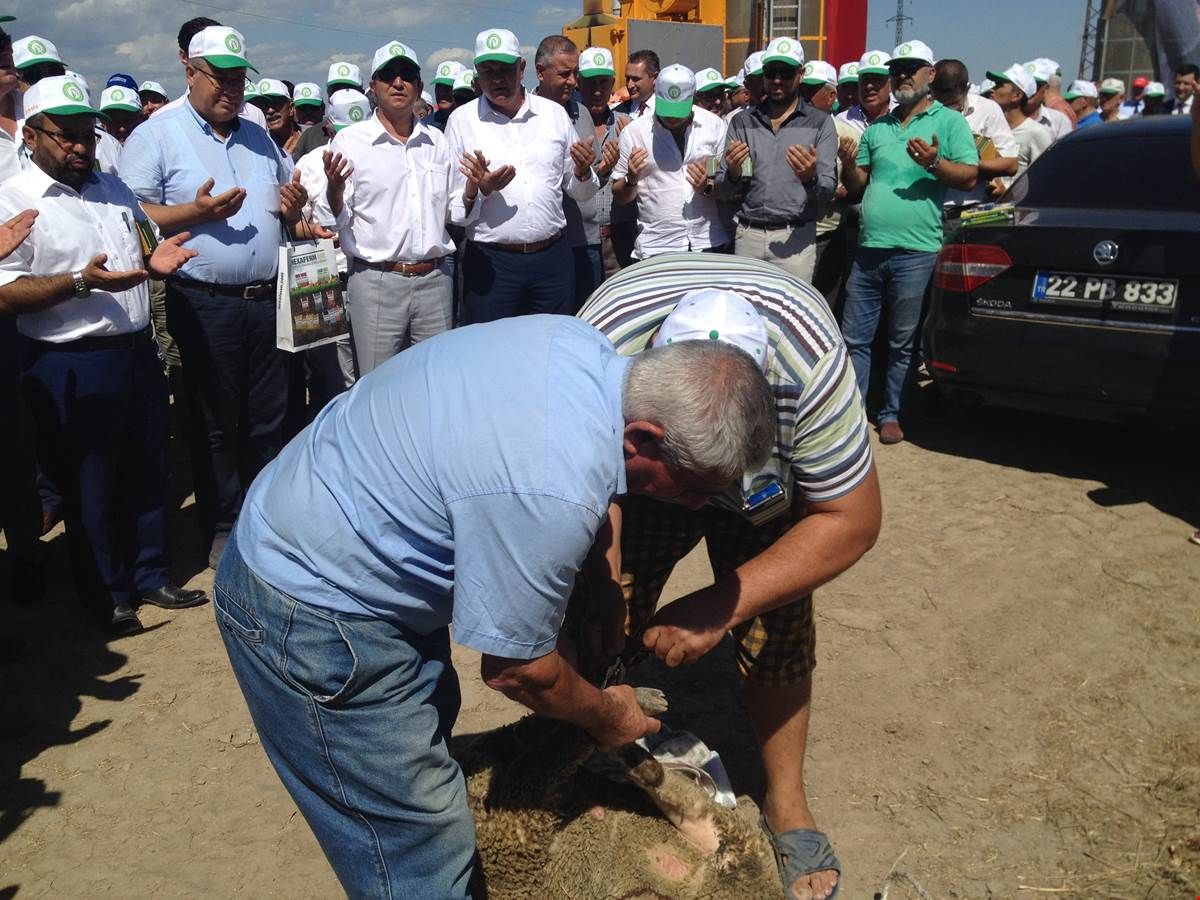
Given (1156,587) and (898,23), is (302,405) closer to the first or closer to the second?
(1156,587)

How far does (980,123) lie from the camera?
7.52m

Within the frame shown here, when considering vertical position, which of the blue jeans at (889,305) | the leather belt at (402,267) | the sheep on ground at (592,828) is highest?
the leather belt at (402,267)

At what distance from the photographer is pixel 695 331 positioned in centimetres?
211

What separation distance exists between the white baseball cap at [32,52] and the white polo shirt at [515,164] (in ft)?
9.75

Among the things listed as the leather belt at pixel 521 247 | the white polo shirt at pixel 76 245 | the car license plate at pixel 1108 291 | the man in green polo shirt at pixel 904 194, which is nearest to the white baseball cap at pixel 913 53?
the man in green polo shirt at pixel 904 194

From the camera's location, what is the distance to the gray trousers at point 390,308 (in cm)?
542

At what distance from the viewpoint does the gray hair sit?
1709 mm

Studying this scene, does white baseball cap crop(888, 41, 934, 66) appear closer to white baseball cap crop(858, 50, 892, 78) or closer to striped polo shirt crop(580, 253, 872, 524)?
white baseball cap crop(858, 50, 892, 78)

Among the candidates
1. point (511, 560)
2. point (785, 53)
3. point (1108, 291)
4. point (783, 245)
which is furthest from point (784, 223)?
point (511, 560)

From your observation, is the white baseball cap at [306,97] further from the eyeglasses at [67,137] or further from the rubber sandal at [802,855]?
the rubber sandal at [802,855]

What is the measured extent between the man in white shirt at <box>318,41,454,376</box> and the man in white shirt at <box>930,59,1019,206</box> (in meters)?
3.40

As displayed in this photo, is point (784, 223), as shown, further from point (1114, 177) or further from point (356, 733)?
point (356, 733)

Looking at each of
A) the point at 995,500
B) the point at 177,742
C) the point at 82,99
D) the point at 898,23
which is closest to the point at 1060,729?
the point at 995,500

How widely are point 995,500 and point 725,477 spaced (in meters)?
4.08
